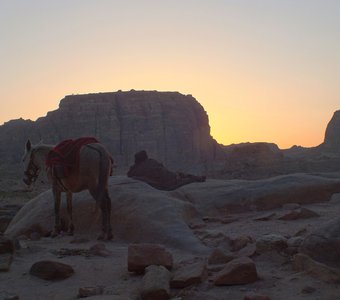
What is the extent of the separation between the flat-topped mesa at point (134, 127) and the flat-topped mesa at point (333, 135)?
78.7ft

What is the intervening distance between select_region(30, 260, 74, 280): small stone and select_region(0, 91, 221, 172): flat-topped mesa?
93.6 meters

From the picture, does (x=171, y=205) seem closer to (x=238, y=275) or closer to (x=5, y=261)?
(x=5, y=261)

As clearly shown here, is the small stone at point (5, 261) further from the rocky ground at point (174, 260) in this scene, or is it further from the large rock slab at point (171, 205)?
the large rock slab at point (171, 205)

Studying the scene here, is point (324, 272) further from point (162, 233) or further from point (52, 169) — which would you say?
point (52, 169)

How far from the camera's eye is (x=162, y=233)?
820 centimetres

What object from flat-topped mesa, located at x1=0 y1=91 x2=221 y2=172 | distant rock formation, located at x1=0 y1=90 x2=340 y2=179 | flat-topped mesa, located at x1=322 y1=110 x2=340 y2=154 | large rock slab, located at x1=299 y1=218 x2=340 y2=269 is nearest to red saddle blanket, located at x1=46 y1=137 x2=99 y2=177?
large rock slab, located at x1=299 y1=218 x2=340 y2=269

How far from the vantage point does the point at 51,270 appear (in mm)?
5664

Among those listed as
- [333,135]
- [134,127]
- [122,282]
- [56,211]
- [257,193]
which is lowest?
[122,282]

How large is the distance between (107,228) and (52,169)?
1616mm

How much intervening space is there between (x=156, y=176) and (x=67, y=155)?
4.22 meters

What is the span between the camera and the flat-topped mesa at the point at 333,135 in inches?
3676

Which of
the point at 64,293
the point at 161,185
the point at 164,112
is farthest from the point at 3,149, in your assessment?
the point at 64,293

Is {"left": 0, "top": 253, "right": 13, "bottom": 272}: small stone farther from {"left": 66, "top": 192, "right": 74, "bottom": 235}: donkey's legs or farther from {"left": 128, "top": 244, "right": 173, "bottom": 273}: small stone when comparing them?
{"left": 66, "top": 192, "right": 74, "bottom": 235}: donkey's legs

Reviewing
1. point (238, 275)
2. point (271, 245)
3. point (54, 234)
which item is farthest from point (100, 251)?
point (54, 234)
